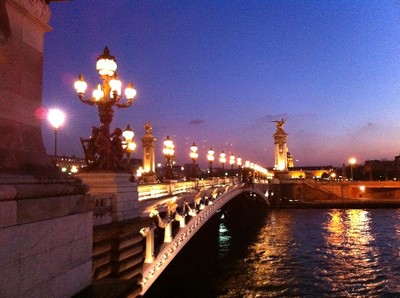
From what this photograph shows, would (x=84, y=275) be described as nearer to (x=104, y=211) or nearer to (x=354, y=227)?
(x=104, y=211)

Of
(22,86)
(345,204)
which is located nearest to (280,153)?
(345,204)

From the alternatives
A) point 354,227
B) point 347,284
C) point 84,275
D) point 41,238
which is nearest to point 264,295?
point 347,284

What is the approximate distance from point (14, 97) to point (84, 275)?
8.47 ft

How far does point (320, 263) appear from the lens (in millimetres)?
25625

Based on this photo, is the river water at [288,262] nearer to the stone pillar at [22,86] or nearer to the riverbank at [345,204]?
the stone pillar at [22,86]

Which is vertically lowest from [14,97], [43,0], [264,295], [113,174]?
[264,295]

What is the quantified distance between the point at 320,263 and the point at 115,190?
1816 centimetres

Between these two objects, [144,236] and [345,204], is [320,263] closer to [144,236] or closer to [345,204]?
[144,236]

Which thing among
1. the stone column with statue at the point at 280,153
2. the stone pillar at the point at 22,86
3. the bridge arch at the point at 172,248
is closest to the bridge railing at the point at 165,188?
the bridge arch at the point at 172,248

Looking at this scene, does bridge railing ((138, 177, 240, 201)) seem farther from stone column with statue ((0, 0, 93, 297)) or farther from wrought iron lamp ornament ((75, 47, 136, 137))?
stone column with statue ((0, 0, 93, 297))

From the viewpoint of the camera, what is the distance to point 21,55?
19.1ft

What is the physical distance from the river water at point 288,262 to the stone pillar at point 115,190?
327 inches

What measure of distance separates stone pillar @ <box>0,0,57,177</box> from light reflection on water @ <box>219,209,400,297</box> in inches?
603

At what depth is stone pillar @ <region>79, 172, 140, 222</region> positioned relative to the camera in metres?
10.8
